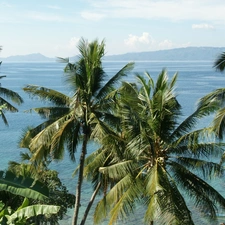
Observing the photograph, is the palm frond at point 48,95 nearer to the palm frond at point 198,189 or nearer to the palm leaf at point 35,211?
the palm frond at point 198,189

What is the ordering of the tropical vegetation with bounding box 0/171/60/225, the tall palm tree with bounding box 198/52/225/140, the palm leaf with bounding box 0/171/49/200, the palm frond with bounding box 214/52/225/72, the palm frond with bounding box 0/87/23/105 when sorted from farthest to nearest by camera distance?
the palm frond with bounding box 0/87/23/105, the palm frond with bounding box 214/52/225/72, the tall palm tree with bounding box 198/52/225/140, the palm leaf with bounding box 0/171/49/200, the tropical vegetation with bounding box 0/171/60/225

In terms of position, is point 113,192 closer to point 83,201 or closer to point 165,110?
point 165,110

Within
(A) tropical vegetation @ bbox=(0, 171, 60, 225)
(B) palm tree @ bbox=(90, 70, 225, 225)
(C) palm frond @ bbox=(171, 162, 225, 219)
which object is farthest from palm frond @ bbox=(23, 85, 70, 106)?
(C) palm frond @ bbox=(171, 162, 225, 219)

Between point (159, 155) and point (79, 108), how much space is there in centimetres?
308

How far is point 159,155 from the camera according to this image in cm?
1186

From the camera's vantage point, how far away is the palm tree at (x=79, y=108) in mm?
13266

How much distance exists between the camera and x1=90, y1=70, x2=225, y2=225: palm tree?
11258 mm

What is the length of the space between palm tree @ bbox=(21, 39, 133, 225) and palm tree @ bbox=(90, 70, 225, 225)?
1.59 metres

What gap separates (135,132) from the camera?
11.9 metres

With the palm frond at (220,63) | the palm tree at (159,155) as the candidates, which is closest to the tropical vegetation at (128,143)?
the palm tree at (159,155)

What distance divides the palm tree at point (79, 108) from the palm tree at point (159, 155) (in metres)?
1.59

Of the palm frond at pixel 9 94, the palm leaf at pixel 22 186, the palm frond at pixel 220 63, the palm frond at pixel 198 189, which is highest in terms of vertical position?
the palm frond at pixel 220 63

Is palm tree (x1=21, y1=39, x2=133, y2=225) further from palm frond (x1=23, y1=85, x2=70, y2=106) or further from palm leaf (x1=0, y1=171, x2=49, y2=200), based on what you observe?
palm leaf (x1=0, y1=171, x2=49, y2=200)

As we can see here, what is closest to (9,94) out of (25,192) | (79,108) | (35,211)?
(79,108)
